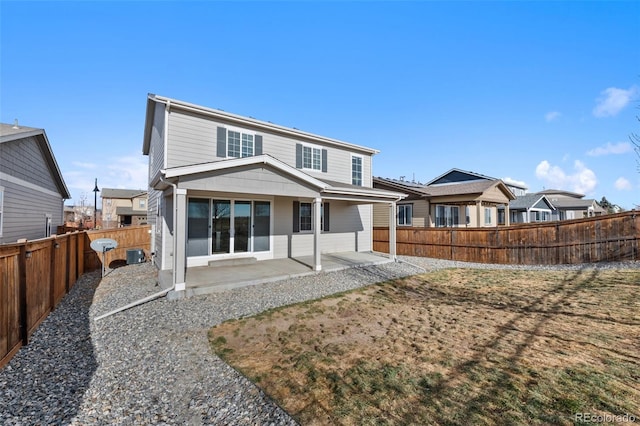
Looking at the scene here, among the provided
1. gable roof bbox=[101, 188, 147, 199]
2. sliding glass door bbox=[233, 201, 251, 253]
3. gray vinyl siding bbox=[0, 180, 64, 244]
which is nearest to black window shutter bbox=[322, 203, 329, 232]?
sliding glass door bbox=[233, 201, 251, 253]

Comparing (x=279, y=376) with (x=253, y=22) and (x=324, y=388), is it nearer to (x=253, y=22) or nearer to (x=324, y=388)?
(x=324, y=388)

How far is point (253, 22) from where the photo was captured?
10359mm

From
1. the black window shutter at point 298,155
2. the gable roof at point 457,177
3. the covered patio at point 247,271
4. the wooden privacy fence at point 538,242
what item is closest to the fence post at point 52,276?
the covered patio at point 247,271

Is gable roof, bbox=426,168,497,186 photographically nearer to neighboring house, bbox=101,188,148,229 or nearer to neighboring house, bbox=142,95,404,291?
neighboring house, bbox=142,95,404,291

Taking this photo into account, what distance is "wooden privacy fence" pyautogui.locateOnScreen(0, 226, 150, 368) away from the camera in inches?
151

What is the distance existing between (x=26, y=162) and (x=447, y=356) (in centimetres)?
1600

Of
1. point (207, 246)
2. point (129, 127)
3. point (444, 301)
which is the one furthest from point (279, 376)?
point (129, 127)

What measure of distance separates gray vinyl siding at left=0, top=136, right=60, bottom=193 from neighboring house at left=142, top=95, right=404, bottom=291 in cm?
421

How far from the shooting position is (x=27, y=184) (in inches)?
432

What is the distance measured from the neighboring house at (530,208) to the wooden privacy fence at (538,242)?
16.1 m

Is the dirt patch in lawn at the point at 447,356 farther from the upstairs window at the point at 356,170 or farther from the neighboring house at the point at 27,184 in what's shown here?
the neighboring house at the point at 27,184

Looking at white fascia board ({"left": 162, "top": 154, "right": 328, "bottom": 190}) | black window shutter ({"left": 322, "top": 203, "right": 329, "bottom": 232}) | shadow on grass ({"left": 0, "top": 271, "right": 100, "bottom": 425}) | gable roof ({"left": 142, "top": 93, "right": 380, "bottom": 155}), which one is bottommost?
shadow on grass ({"left": 0, "top": 271, "right": 100, "bottom": 425})

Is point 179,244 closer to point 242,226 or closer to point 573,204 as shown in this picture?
point 242,226

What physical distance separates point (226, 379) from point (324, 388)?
1.29m
